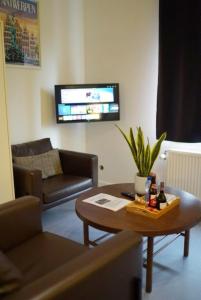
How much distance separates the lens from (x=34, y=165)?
320cm

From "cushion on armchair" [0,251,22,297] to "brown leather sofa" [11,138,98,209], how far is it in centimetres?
148

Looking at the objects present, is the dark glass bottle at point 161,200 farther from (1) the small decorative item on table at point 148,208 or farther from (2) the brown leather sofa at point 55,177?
(2) the brown leather sofa at point 55,177

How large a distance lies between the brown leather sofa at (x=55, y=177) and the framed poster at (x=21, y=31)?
37.6 inches

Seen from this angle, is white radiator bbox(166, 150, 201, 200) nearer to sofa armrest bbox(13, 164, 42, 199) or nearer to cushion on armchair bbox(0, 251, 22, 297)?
sofa armrest bbox(13, 164, 42, 199)

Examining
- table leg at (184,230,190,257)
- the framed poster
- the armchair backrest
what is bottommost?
table leg at (184,230,190,257)

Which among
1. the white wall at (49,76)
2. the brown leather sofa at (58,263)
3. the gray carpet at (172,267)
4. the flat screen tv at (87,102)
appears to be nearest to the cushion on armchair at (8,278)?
the brown leather sofa at (58,263)

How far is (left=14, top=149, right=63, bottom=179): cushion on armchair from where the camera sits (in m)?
3.12

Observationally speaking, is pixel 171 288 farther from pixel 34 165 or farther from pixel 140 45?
pixel 140 45

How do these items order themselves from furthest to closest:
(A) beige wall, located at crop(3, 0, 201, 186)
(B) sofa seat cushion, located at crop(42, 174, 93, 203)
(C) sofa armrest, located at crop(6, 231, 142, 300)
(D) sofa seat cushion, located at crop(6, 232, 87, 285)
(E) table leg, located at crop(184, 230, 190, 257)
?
(A) beige wall, located at crop(3, 0, 201, 186)
(B) sofa seat cushion, located at crop(42, 174, 93, 203)
(E) table leg, located at crop(184, 230, 190, 257)
(D) sofa seat cushion, located at crop(6, 232, 87, 285)
(C) sofa armrest, located at crop(6, 231, 142, 300)

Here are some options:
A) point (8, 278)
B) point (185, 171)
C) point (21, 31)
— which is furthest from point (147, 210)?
point (21, 31)

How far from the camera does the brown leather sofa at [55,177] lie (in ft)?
8.96

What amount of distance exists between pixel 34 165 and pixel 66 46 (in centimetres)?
166

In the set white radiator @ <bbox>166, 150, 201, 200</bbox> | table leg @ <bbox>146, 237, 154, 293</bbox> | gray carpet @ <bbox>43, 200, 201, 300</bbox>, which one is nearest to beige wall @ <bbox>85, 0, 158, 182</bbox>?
white radiator @ <bbox>166, 150, 201, 200</bbox>

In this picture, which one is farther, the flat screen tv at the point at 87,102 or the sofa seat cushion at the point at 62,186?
the flat screen tv at the point at 87,102
